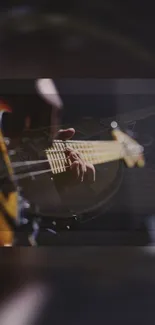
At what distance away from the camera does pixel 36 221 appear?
92 cm

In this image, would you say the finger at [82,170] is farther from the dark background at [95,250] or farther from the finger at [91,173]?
the dark background at [95,250]

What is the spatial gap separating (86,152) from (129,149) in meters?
0.11

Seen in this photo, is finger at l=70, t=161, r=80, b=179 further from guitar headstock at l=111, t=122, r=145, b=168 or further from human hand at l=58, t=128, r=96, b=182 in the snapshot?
guitar headstock at l=111, t=122, r=145, b=168

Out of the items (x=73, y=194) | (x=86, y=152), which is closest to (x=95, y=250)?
(x=73, y=194)

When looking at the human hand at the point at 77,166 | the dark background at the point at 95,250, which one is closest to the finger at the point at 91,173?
the human hand at the point at 77,166

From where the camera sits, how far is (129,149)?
3.03 ft

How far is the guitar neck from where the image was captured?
92cm

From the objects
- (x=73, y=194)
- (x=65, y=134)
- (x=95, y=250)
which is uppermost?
(x=65, y=134)

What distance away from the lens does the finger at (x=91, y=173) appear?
3.00 feet

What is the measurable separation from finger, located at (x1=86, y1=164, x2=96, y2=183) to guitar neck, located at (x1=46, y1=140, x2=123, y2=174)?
13mm

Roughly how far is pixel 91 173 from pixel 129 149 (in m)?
0.12

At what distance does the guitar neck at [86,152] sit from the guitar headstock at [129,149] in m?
0.01

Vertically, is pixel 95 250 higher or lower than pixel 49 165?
lower

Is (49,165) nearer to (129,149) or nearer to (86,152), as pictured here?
(86,152)
